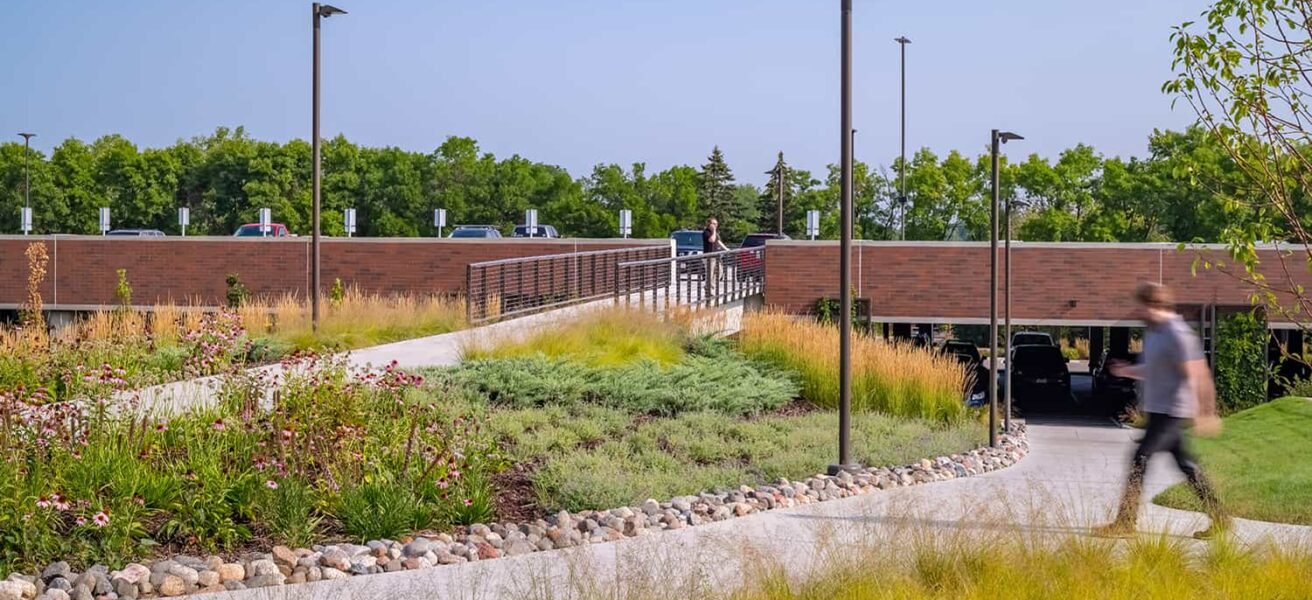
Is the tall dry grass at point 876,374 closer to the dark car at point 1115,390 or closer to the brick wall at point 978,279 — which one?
the brick wall at point 978,279

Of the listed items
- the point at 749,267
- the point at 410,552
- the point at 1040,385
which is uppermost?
the point at 749,267

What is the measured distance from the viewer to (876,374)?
1936cm

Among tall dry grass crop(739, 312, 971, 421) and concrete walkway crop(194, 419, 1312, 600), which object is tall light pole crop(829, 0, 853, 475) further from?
tall dry grass crop(739, 312, 971, 421)

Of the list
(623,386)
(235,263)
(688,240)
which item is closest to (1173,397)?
(623,386)

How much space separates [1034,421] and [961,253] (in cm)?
697

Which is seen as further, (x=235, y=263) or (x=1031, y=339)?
(x=1031, y=339)

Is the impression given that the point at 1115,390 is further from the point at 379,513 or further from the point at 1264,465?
the point at 379,513

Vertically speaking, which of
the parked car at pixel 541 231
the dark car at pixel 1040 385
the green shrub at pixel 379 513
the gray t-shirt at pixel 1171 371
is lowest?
the dark car at pixel 1040 385

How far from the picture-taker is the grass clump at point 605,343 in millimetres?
18422

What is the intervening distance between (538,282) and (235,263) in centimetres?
1162

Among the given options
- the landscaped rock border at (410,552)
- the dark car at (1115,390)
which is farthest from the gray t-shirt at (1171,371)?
the dark car at (1115,390)

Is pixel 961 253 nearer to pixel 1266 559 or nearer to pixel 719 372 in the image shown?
pixel 719 372

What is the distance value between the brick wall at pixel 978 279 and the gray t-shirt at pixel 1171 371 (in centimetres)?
2960

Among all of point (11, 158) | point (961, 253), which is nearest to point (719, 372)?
point (961, 253)
